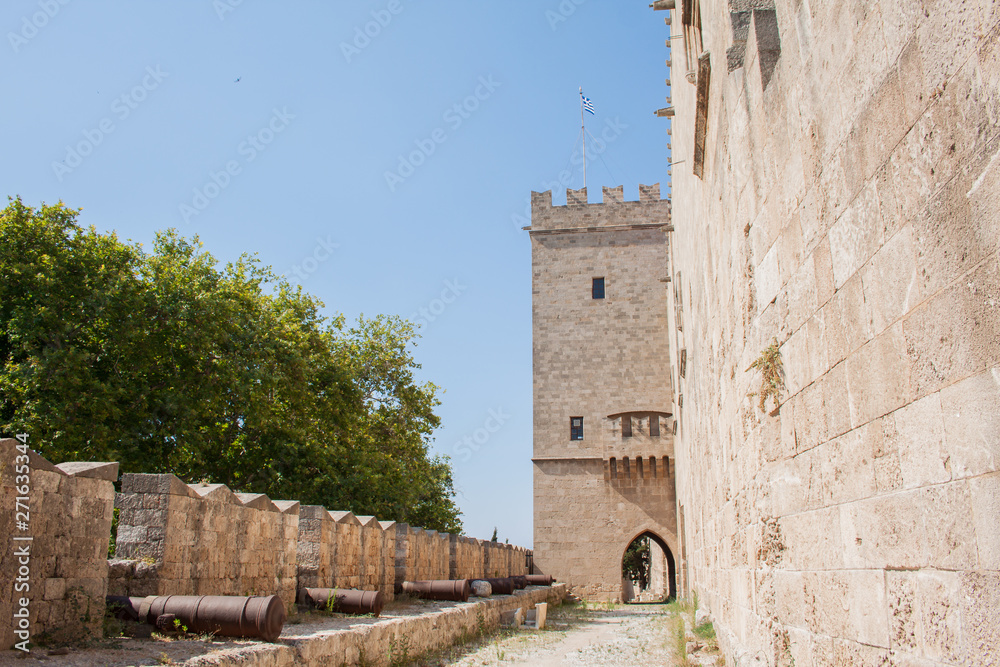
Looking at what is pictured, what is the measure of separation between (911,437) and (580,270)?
21740 mm

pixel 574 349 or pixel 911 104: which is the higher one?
pixel 574 349

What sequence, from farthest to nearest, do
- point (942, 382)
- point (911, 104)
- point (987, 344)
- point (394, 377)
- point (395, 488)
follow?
point (394, 377)
point (395, 488)
point (911, 104)
point (942, 382)
point (987, 344)

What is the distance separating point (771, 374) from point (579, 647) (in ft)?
24.8

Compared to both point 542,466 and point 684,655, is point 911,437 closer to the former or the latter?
point 684,655

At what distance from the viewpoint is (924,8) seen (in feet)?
6.23

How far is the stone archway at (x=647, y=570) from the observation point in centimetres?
2269

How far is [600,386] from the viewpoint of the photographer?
73.4 feet

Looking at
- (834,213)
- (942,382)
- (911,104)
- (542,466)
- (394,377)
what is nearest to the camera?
(942,382)

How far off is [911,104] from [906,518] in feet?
3.65

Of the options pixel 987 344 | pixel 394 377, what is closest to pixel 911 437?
pixel 987 344

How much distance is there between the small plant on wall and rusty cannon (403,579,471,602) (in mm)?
7959

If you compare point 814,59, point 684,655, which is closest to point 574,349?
point 684,655

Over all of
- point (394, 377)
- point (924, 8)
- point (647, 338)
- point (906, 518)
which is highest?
point (647, 338)

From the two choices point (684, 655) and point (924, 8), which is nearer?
point (924, 8)
